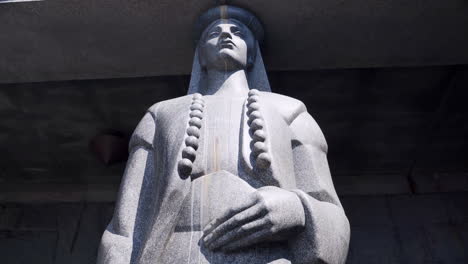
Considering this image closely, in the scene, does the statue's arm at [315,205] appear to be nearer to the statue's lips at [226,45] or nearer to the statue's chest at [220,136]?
the statue's chest at [220,136]

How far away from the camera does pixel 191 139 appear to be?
136 inches

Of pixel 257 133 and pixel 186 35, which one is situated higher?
pixel 257 133

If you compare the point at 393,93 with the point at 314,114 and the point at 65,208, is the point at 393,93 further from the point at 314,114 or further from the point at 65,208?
the point at 65,208

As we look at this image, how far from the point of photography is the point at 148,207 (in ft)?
11.4

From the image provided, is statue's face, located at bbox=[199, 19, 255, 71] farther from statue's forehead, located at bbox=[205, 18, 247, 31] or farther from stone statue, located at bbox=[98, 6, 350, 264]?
stone statue, located at bbox=[98, 6, 350, 264]

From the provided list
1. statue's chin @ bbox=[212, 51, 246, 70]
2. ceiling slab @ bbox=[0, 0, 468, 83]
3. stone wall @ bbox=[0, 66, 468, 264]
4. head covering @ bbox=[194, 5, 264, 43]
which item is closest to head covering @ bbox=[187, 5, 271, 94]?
head covering @ bbox=[194, 5, 264, 43]

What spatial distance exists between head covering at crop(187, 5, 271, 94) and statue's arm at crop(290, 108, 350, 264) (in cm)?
69

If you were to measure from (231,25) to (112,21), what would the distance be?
111 cm

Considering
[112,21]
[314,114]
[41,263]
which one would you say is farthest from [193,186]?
[41,263]

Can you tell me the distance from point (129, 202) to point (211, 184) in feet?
1.74

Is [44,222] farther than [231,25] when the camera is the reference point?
Yes

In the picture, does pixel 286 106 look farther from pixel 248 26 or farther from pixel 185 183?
pixel 248 26

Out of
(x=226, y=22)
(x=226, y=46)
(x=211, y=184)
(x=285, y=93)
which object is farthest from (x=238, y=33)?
(x=211, y=184)

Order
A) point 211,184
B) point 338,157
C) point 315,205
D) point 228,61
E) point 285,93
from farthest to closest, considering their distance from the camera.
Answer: point 338,157, point 285,93, point 228,61, point 211,184, point 315,205
